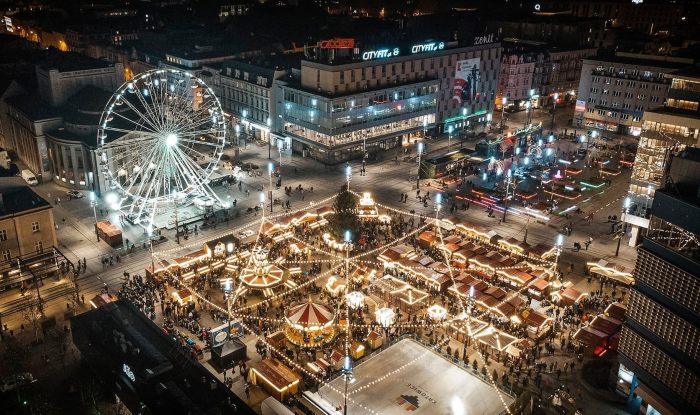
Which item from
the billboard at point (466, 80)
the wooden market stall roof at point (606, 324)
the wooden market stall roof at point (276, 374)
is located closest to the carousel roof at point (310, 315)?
the wooden market stall roof at point (276, 374)

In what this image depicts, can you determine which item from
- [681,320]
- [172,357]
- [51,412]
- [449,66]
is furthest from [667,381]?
[449,66]

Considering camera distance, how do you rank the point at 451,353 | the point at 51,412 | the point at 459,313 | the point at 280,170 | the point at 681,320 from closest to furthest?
the point at 681,320
the point at 51,412
the point at 451,353
the point at 459,313
the point at 280,170

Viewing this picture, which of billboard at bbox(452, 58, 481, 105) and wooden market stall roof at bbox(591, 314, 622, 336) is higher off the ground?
billboard at bbox(452, 58, 481, 105)

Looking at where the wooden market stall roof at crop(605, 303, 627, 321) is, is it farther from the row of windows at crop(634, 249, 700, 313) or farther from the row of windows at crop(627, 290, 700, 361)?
the row of windows at crop(634, 249, 700, 313)

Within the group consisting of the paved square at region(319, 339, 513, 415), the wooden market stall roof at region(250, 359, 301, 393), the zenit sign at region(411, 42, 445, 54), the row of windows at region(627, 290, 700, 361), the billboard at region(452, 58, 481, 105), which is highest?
the zenit sign at region(411, 42, 445, 54)

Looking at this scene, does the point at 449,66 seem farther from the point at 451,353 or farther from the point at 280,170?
the point at 451,353

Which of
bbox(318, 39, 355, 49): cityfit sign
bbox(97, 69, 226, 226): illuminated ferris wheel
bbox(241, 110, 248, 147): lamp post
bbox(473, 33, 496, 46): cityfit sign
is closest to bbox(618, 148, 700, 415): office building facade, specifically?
bbox(97, 69, 226, 226): illuminated ferris wheel

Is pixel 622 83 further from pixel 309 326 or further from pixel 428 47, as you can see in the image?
pixel 309 326
